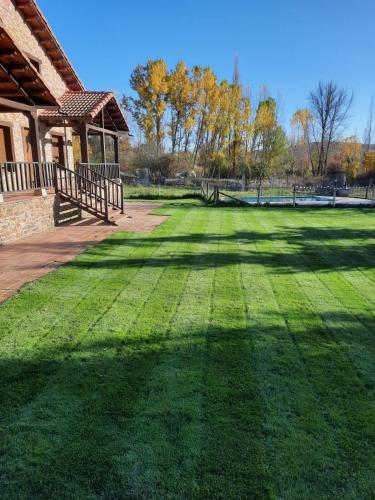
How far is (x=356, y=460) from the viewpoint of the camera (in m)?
2.05

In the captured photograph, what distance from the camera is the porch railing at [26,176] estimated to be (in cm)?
857

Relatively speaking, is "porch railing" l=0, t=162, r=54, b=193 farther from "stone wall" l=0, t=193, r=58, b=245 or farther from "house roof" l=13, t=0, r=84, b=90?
"house roof" l=13, t=0, r=84, b=90

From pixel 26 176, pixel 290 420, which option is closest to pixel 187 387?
pixel 290 420

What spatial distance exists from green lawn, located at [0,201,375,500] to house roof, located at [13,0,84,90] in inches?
434

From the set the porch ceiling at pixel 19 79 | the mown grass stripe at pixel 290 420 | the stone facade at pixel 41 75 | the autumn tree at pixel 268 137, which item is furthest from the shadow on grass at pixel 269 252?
the autumn tree at pixel 268 137

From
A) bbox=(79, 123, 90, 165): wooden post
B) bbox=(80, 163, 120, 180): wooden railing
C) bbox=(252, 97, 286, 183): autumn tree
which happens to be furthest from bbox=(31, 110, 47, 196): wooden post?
bbox=(252, 97, 286, 183): autumn tree

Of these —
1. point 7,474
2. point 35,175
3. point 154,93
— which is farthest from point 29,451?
point 154,93

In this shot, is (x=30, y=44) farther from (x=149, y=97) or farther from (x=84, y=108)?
(x=149, y=97)

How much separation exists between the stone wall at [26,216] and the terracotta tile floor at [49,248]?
222 millimetres

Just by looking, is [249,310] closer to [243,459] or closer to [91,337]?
[91,337]

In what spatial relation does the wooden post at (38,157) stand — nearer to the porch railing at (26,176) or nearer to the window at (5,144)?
the porch railing at (26,176)

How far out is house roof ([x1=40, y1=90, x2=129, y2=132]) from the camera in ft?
38.6

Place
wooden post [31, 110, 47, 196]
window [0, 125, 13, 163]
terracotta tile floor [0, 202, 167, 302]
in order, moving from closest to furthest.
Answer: terracotta tile floor [0, 202, 167, 302]
wooden post [31, 110, 47, 196]
window [0, 125, 13, 163]

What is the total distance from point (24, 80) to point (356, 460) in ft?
34.1
